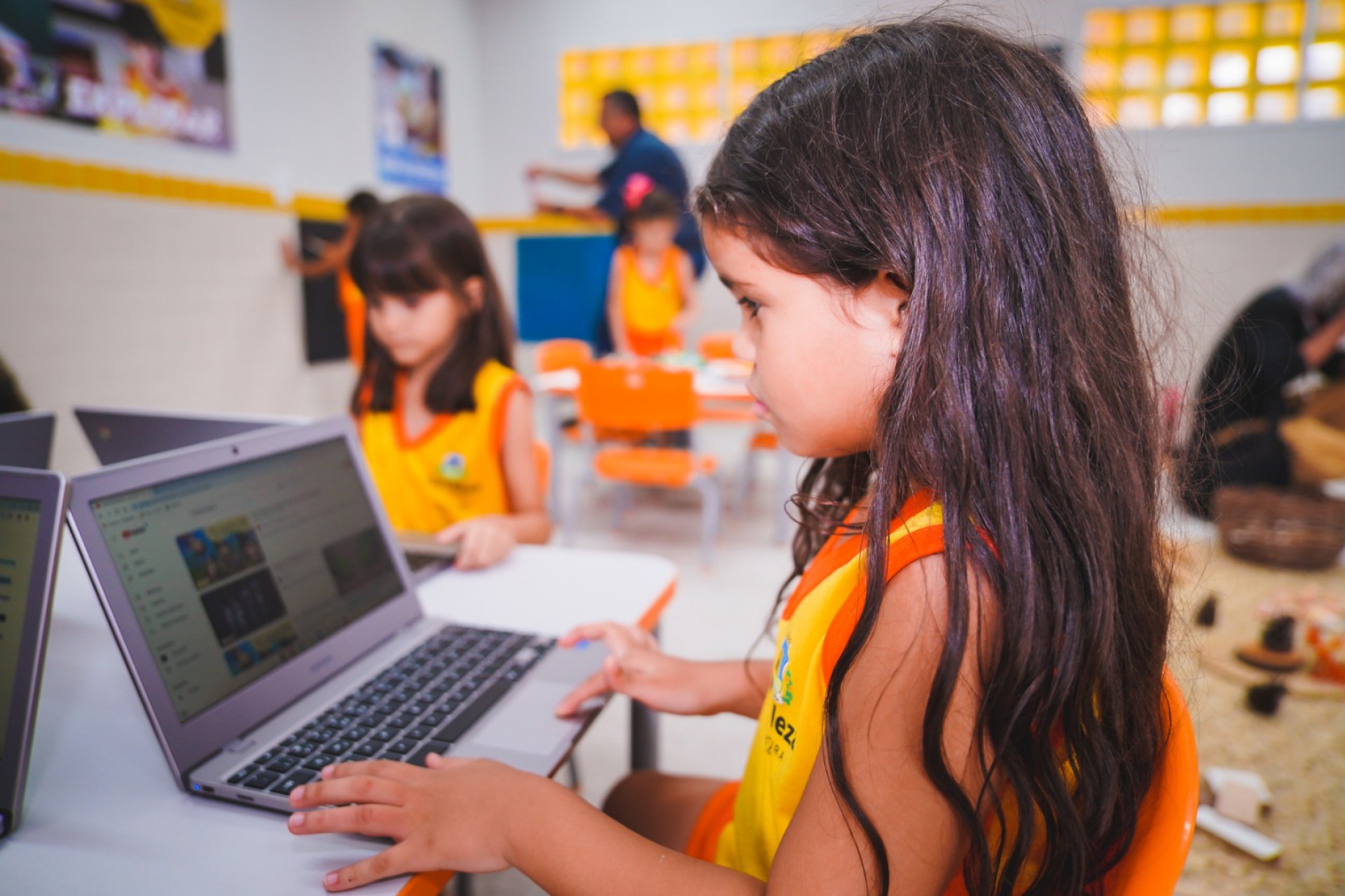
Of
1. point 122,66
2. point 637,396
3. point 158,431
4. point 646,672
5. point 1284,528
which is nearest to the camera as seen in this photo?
point 646,672

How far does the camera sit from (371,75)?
15.8 feet

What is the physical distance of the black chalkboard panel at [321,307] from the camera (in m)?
4.23

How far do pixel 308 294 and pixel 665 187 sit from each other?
192 cm

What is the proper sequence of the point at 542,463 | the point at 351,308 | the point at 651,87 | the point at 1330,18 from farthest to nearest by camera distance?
1. the point at 651,87
2. the point at 1330,18
3. the point at 351,308
4. the point at 542,463

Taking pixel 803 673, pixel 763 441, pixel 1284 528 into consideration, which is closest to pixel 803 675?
pixel 803 673

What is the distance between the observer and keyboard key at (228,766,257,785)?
0.62m

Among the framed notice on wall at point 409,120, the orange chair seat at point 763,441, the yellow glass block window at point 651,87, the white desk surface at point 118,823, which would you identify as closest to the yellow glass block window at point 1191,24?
the yellow glass block window at point 651,87

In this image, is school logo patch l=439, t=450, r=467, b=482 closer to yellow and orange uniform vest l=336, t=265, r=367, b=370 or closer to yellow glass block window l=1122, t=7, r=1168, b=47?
yellow and orange uniform vest l=336, t=265, r=367, b=370

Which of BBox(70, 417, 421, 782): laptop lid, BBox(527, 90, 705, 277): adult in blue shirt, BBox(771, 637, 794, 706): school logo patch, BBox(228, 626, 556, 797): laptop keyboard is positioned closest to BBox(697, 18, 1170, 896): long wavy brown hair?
BBox(771, 637, 794, 706): school logo patch

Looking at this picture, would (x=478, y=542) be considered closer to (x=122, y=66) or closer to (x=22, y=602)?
(x=22, y=602)

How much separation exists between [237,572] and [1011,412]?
65cm

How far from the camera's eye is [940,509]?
55 centimetres

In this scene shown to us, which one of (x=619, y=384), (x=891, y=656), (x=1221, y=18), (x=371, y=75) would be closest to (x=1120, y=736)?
(x=891, y=656)

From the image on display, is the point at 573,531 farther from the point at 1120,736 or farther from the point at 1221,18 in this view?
the point at 1221,18
